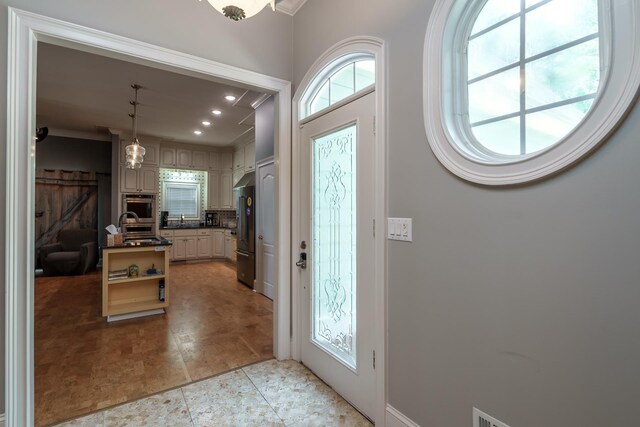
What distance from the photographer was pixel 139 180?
697 cm

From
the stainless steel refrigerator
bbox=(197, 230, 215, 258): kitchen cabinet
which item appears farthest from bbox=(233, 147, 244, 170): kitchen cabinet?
the stainless steel refrigerator

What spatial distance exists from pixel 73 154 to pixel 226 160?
3.38 m

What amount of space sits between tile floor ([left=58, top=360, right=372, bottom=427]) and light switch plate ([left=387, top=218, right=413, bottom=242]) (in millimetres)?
1177

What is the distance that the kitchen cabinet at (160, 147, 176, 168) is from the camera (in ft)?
24.7

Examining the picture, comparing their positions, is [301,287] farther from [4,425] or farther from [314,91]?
[4,425]

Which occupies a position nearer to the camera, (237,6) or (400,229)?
(237,6)

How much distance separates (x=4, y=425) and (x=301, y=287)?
6.19ft

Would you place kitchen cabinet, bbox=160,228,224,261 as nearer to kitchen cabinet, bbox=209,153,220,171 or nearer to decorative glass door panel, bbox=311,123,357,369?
kitchen cabinet, bbox=209,153,220,171

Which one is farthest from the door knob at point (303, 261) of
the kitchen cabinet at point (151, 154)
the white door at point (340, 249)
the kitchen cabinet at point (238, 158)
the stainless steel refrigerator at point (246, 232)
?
the kitchen cabinet at point (151, 154)

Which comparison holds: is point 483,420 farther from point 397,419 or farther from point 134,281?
point 134,281

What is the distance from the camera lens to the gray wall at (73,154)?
6715 millimetres

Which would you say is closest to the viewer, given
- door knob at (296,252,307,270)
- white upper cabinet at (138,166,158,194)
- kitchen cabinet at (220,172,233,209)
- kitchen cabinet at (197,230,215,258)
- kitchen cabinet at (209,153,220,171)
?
door knob at (296,252,307,270)

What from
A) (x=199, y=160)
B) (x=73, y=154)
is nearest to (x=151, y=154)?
(x=199, y=160)

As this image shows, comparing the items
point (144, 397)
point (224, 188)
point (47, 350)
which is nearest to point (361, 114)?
point (144, 397)
